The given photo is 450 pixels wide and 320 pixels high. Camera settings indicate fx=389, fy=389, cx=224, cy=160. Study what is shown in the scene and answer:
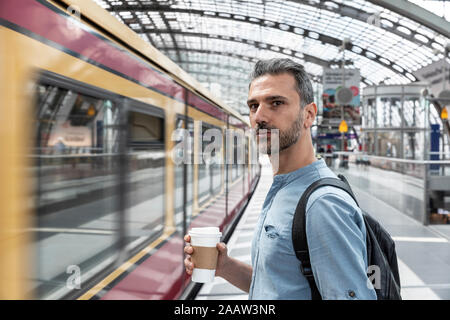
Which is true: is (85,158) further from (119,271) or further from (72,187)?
(119,271)

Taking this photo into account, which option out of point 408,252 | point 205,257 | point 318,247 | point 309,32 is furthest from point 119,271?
point 309,32

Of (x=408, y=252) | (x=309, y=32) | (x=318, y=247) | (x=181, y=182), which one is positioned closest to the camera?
(x=318, y=247)

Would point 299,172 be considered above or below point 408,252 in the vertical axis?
above

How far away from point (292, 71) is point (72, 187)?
1317mm

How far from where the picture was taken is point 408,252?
558cm

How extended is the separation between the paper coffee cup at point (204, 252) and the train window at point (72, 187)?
0.79 meters

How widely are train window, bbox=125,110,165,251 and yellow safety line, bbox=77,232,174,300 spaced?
0.19 ft

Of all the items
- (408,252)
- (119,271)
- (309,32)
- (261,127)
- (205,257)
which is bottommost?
(408,252)

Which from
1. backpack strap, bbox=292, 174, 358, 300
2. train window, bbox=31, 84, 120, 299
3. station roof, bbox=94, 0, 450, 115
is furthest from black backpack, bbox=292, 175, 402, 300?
station roof, bbox=94, 0, 450, 115

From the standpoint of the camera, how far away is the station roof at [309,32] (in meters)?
10.1

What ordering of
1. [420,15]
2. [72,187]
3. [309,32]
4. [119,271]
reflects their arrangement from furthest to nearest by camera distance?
[309,32] → [420,15] → [119,271] → [72,187]

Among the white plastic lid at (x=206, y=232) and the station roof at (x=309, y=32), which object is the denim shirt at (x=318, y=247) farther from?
the station roof at (x=309, y=32)

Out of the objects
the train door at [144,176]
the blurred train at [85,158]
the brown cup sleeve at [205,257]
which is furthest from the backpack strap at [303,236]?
the train door at [144,176]

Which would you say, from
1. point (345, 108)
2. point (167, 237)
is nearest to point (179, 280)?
point (167, 237)
